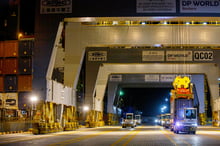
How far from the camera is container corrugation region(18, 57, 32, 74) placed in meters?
40.2

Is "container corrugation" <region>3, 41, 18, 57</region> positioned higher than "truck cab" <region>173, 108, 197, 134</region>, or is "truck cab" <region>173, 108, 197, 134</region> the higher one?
"container corrugation" <region>3, 41, 18, 57</region>

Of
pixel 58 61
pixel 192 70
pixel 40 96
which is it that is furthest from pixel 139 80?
pixel 40 96

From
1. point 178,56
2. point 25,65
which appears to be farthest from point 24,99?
point 178,56

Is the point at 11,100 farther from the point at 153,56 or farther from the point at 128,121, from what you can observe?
the point at 128,121

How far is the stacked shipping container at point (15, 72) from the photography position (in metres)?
39.7

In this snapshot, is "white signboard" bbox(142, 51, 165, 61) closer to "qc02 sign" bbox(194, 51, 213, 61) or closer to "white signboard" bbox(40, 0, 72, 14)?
"qc02 sign" bbox(194, 51, 213, 61)

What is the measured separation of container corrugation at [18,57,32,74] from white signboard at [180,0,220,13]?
20.7 m

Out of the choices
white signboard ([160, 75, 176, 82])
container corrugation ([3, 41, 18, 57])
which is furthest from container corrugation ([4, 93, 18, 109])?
white signboard ([160, 75, 176, 82])

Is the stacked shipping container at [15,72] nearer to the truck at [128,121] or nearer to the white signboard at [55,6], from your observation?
the white signboard at [55,6]

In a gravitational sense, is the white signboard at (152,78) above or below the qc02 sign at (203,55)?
below

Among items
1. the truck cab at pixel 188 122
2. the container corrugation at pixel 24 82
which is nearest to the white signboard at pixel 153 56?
the truck cab at pixel 188 122

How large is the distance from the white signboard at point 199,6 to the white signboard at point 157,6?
27.2 inches

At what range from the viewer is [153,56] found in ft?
142

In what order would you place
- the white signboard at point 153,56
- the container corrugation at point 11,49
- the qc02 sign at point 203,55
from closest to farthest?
the container corrugation at point 11,49 → the white signboard at point 153,56 → the qc02 sign at point 203,55
